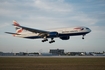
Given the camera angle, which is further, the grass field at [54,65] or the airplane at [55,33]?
the airplane at [55,33]

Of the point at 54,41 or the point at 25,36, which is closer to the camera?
the point at 54,41

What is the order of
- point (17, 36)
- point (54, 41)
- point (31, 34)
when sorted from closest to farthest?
point (54, 41)
point (31, 34)
point (17, 36)

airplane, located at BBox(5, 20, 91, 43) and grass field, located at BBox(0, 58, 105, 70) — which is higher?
airplane, located at BBox(5, 20, 91, 43)

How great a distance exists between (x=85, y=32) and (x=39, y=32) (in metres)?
18.6

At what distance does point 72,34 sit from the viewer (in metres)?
67.3

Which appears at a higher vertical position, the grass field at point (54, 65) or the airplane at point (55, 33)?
the airplane at point (55, 33)

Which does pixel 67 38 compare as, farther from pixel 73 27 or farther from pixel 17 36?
pixel 17 36

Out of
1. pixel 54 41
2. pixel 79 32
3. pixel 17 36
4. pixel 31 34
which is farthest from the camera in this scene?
pixel 17 36

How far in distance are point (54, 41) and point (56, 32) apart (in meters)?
4.64

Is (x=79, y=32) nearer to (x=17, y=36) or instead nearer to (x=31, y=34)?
(x=31, y=34)

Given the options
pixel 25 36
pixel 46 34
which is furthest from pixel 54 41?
pixel 25 36

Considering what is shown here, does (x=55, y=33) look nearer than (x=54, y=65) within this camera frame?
No

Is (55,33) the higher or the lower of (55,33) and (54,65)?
the higher

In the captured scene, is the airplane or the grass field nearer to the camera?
the grass field
